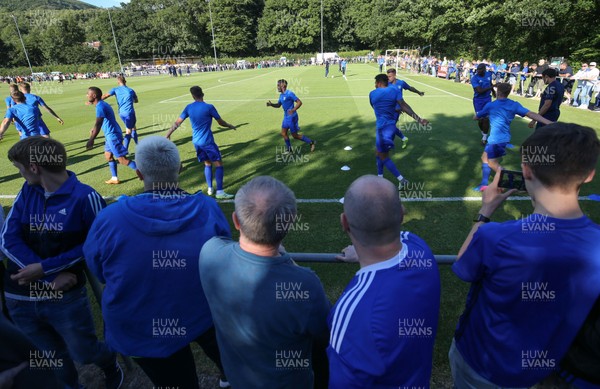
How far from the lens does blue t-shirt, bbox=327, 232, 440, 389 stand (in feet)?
4.96

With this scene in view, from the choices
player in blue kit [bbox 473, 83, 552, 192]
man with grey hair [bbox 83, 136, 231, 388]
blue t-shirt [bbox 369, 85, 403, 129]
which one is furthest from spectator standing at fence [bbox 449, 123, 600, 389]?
blue t-shirt [bbox 369, 85, 403, 129]

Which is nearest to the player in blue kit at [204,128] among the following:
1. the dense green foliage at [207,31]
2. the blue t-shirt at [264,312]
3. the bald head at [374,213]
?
the blue t-shirt at [264,312]

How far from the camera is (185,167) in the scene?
32.4 feet

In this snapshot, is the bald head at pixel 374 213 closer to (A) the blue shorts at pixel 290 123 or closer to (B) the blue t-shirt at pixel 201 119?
(B) the blue t-shirt at pixel 201 119

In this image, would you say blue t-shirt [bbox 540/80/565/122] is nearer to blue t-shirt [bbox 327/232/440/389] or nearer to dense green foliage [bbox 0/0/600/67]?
blue t-shirt [bbox 327/232/440/389]

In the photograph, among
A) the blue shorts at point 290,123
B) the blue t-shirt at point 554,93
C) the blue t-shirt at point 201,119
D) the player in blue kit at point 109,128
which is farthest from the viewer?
the blue shorts at point 290,123

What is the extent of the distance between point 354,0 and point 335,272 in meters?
97.1

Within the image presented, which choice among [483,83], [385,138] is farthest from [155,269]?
[483,83]

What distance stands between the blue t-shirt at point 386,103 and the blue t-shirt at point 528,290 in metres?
6.38

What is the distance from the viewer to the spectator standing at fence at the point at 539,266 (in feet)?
5.66

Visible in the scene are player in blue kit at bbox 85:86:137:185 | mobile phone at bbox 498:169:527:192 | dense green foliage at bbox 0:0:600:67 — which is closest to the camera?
mobile phone at bbox 498:169:527:192

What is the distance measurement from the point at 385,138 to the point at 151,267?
659 centimetres

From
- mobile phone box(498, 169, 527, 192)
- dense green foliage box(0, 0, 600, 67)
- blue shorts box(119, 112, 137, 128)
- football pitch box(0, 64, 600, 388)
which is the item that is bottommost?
football pitch box(0, 64, 600, 388)

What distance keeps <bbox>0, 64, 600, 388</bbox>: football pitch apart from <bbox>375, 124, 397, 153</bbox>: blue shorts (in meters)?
0.91
